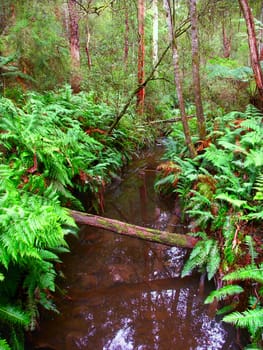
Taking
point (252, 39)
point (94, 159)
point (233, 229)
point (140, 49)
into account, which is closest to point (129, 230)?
point (233, 229)

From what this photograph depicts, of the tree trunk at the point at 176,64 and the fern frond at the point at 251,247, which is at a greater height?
the tree trunk at the point at 176,64

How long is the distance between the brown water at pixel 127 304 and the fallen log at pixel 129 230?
53cm

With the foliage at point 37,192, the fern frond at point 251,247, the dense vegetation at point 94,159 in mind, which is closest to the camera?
the foliage at point 37,192

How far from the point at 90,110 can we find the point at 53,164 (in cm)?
355

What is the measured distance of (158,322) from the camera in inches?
135

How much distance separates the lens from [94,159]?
6.21 meters

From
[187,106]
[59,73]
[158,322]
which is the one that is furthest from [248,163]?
[187,106]

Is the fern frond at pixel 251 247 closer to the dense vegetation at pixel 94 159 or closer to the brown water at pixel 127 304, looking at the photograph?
the dense vegetation at pixel 94 159

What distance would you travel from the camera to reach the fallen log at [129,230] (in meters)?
3.90

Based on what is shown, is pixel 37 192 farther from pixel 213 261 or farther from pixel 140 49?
pixel 140 49

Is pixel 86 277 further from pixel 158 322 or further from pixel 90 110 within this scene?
pixel 90 110

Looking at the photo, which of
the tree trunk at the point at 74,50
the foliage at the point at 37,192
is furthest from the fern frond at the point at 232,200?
the tree trunk at the point at 74,50

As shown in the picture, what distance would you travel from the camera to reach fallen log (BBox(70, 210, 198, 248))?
12.8 ft

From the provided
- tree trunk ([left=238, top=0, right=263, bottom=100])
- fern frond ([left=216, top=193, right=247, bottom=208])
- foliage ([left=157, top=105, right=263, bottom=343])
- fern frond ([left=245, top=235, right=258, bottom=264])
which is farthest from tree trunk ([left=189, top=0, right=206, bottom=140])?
fern frond ([left=245, top=235, right=258, bottom=264])
